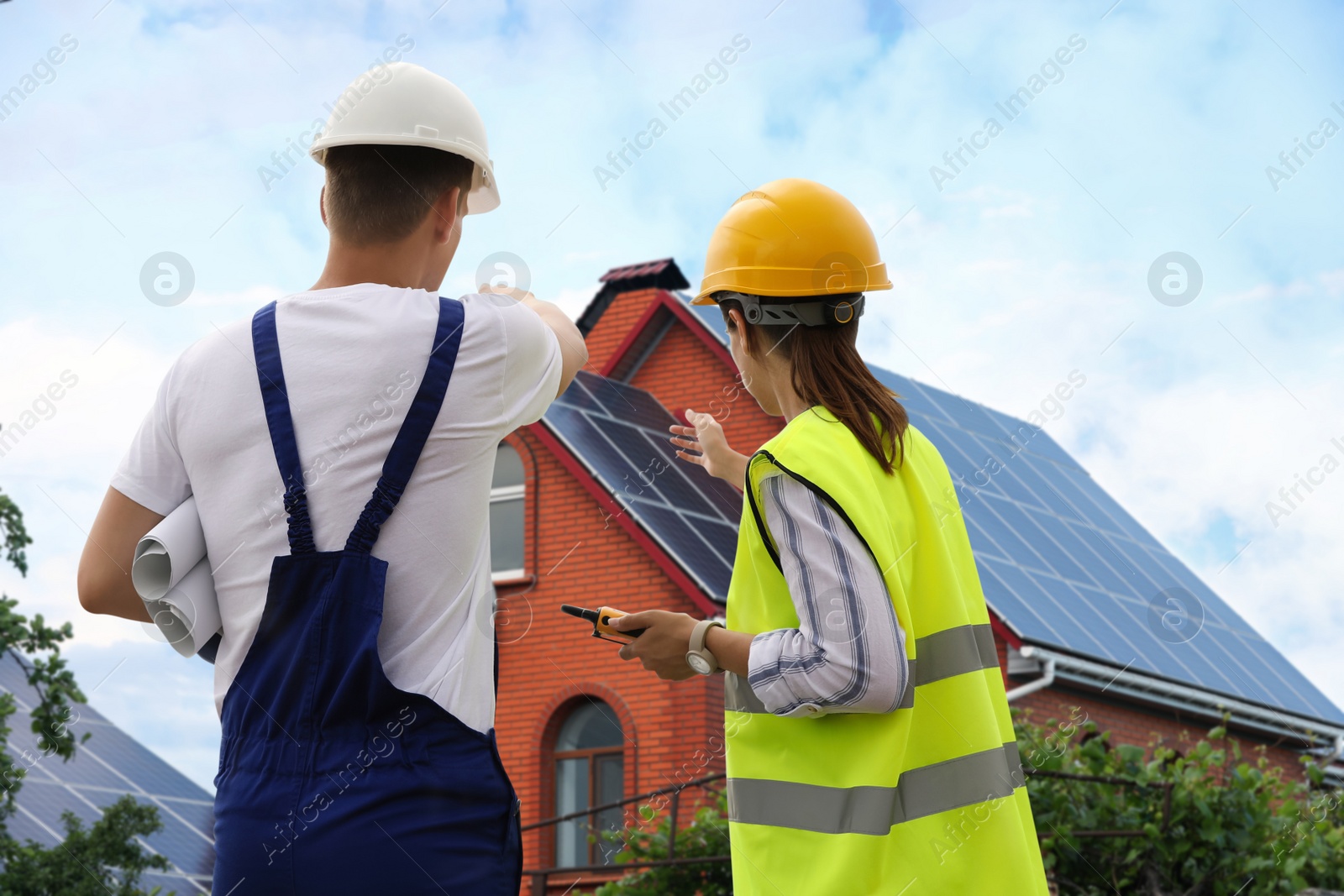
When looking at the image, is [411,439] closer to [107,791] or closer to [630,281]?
[107,791]

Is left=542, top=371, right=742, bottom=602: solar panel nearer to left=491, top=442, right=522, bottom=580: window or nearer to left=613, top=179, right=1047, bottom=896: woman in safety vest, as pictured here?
left=491, top=442, right=522, bottom=580: window

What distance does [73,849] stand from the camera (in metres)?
14.3

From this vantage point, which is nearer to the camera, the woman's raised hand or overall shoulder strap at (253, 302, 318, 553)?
overall shoulder strap at (253, 302, 318, 553)

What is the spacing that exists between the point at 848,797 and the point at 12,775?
369 cm

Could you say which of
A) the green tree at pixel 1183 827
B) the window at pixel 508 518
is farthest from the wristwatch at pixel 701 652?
the window at pixel 508 518

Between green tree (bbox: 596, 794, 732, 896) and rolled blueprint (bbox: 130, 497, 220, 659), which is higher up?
green tree (bbox: 596, 794, 732, 896)

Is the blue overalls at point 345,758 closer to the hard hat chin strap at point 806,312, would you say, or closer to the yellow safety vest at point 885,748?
the yellow safety vest at point 885,748

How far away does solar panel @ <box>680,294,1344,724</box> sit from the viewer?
16.6m

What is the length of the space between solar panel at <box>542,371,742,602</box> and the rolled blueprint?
1286 cm

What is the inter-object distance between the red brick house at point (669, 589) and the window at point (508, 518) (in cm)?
3

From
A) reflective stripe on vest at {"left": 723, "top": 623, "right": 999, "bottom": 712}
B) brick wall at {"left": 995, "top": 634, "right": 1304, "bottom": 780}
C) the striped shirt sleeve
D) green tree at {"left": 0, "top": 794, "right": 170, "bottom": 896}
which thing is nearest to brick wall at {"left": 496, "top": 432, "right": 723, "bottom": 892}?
Answer: brick wall at {"left": 995, "top": 634, "right": 1304, "bottom": 780}

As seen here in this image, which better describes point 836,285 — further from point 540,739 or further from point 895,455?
point 540,739

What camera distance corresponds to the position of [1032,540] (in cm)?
1847

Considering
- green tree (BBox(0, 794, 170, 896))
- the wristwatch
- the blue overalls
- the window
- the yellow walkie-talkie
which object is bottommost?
the blue overalls
